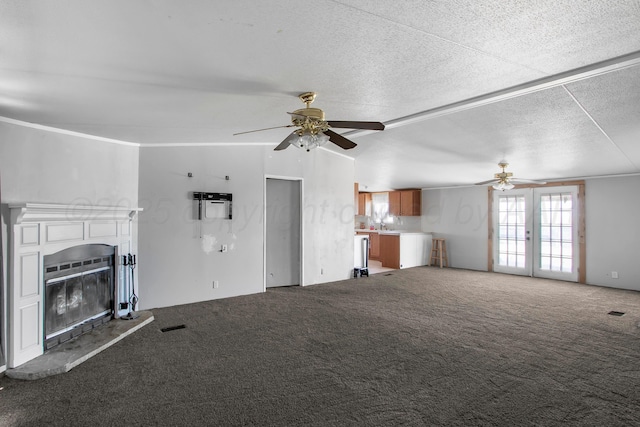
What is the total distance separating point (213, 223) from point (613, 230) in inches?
315

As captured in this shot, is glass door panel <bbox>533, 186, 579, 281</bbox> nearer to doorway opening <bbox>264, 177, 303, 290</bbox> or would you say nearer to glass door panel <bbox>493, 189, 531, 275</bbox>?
glass door panel <bbox>493, 189, 531, 275</bbox>

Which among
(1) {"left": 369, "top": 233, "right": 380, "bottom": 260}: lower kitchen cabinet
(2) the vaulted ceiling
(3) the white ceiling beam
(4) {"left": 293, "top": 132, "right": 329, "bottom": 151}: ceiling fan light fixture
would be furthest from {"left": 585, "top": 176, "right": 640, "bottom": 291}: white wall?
(4) {"left": 293, "top": 132, "right": 329, "bottom": 151}: ceiling fan light fixture

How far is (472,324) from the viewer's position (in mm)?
4355

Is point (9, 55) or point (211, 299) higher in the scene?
point (9, 55)

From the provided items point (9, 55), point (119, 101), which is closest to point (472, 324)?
point (119, 101)

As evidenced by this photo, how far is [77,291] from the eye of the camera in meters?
3.87

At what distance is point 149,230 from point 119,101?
2479 mm

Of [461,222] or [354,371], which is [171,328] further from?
[461,222]

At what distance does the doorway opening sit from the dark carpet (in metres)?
1.31

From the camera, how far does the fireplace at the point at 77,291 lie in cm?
350

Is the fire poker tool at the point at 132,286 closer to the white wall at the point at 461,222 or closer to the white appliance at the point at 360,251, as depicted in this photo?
the white appliance at the point at 360,251

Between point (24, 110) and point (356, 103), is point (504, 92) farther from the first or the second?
point (24, 110)

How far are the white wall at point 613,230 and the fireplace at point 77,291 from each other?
908cm

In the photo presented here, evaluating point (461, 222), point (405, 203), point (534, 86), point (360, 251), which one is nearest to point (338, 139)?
point (534, 86)
